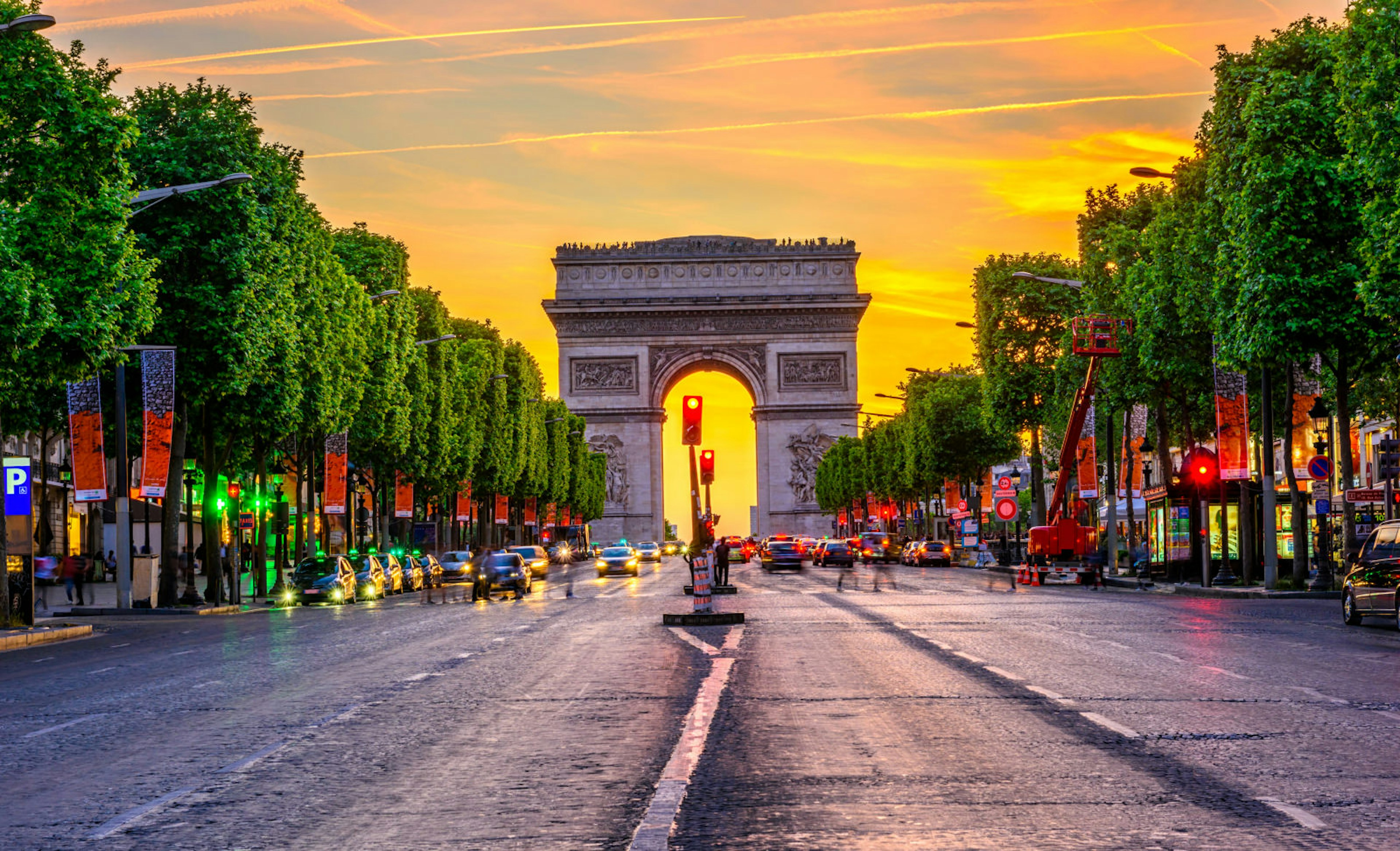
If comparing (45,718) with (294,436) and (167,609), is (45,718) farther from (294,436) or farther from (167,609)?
(294,436)

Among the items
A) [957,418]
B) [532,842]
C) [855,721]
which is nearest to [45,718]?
[855,721]

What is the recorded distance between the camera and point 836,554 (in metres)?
90.2

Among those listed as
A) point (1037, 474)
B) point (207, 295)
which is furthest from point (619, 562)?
point (207, 295)

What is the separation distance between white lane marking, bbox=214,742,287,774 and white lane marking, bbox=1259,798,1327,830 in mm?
6483

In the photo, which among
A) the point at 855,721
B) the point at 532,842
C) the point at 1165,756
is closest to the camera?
the point at 532,842

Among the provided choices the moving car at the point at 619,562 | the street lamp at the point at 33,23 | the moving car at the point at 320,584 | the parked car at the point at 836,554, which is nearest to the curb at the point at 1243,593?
the moving car at the point at 320,584

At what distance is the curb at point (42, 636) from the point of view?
3058 centimetres

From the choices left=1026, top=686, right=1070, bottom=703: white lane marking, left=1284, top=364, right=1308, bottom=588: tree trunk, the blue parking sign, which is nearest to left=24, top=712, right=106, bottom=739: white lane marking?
left=1026, top=686, right=1070, bottom=703: white lane marking

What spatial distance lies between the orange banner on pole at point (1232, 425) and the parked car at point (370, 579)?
2606 cm

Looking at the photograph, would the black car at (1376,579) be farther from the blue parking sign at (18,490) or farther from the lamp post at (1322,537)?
the blue parking sign at (18,490)

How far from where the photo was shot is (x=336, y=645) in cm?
2745

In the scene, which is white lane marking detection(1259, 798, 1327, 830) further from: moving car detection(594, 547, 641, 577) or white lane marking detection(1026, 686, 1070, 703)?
moving car detection(594, 547, 641, 577)

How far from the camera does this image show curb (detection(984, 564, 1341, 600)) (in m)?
42.3

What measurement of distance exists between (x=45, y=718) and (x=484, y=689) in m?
4.20
